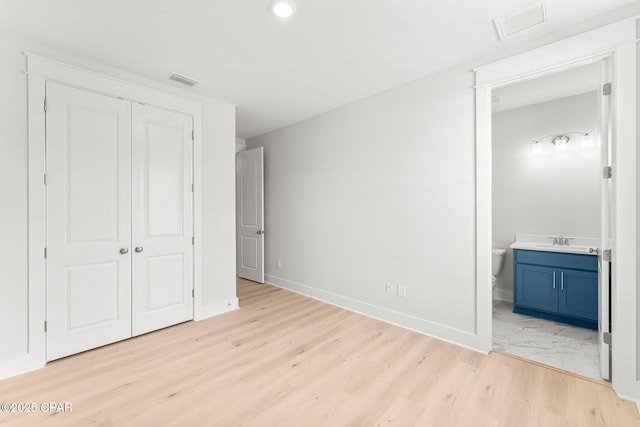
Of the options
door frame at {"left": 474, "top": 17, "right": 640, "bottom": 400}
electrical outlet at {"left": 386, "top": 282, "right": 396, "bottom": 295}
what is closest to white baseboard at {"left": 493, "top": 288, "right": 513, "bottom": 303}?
electrical outlet at {"left": 386, "top": 282, "right": 396, "bottom": 295}

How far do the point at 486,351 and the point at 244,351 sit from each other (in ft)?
7.06

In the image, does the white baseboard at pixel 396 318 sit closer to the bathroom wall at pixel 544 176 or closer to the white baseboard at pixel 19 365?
the bathroom wall at pixel 544 176

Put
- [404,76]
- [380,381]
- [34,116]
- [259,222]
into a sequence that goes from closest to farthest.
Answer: [380,381], [34,116], [404,76], [259,222]

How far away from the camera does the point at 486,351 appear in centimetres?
245

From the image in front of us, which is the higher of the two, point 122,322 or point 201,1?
point 201,1

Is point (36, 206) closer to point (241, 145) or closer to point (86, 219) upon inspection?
point (86, 219)

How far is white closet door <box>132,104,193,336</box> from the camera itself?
281cm

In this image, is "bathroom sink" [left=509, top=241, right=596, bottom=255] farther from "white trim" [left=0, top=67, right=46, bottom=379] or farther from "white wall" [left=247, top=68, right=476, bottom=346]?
"white trim" [left=0, top=67, right=46, bottom=379]

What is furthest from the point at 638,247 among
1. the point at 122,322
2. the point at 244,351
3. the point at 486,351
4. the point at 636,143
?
the point at 122,322

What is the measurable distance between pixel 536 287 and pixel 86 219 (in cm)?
477

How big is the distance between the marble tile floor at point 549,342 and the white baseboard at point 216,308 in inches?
115

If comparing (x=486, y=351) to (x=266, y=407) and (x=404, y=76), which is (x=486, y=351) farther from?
(x=404, y=76)

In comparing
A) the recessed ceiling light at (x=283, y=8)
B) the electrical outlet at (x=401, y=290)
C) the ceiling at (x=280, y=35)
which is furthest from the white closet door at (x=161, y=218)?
the electrical outlet at (x=401, y=290)

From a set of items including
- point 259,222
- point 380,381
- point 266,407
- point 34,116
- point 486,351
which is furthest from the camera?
point 259,222
